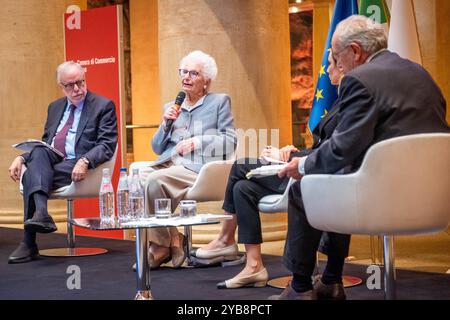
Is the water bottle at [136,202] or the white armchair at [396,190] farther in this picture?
the water bottle at [136,202]

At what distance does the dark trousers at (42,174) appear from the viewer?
5.88m

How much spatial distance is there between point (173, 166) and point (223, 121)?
1.45ft

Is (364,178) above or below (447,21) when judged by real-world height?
below

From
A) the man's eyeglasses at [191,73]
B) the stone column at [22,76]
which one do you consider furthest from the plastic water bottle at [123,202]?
the stone column at [22,76]

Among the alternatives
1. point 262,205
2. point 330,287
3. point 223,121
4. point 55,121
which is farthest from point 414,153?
point 55,121

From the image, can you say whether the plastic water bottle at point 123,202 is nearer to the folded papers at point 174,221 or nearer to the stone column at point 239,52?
the folded papers at point 174,221

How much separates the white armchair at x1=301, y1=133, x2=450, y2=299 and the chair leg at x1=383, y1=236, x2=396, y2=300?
0.17 meters

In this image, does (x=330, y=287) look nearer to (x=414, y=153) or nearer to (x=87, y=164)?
(x=414, y=153)

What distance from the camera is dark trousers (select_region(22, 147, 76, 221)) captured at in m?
5.88

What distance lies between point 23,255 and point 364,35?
10.8 feet

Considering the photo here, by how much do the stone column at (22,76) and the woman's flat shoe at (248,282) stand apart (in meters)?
4.73

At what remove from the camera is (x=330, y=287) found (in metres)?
4.10

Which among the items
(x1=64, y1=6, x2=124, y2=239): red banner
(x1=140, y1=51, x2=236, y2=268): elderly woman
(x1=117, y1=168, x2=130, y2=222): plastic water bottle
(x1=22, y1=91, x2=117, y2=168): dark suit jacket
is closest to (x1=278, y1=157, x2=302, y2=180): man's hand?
(x1=117, y1=168, x2=130, y2=222): plastic water bottle

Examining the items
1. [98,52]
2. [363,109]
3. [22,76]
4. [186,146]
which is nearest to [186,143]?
[186,146]
